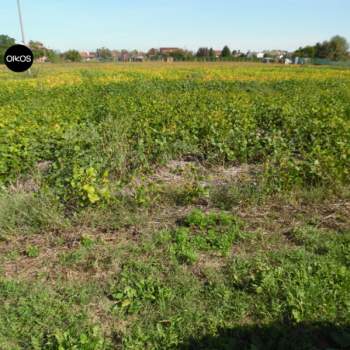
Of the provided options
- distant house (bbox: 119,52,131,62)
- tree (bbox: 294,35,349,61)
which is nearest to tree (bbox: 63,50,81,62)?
distant house (bbox: 119,52,131,62)

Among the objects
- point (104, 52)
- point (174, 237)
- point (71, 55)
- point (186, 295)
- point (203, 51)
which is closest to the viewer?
point (186, 295)

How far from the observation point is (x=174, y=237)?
3.24 metres

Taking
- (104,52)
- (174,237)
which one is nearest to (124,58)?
(104,52)

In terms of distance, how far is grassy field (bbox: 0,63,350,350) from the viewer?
223 cm

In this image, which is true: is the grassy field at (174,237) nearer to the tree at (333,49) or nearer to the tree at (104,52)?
the tree at (333,49)

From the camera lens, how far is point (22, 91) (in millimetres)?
13078

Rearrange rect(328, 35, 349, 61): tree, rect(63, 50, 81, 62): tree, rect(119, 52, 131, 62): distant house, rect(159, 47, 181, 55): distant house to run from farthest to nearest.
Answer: rect(159, 47, 181, 55): distant house < rect(119, 52, 131, 62): distant house < rect(63, 50, 81, 62): tree < rect(328, 35, 349, 61): tree

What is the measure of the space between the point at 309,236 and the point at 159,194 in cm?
183

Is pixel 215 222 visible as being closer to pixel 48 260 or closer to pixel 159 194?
pixel 159 194

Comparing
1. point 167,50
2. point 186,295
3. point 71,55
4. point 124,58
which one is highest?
point 167,50

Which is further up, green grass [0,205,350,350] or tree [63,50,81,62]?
tree [63,50,81,62]

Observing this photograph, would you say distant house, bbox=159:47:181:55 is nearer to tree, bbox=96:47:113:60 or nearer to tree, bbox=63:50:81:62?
tree, bbox=96:47:113:60

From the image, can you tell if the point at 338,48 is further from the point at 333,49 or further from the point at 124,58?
the point at 124,58

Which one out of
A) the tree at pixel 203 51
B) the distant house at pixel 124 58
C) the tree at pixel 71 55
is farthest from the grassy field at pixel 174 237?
the tree at pixel 203 51
